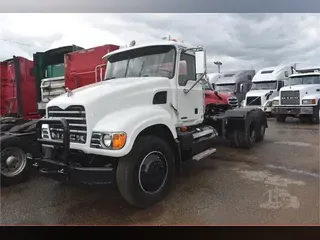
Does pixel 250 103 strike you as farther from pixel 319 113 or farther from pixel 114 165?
pixel 114 165

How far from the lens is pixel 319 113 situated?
298 inches

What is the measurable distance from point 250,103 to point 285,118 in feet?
4.10

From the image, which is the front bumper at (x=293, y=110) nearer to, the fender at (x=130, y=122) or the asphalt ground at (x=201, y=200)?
the asphalt ground at (x=201, y=200)

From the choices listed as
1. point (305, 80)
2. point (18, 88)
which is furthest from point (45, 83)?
point (305, 80)

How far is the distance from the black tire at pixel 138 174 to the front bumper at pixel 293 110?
6630 millimetres

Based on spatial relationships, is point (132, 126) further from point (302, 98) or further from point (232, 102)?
point (302, 98)

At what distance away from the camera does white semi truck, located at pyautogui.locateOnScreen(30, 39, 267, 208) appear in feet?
7.46

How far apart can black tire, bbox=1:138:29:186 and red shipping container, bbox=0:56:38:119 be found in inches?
34.5

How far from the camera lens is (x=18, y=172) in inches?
119

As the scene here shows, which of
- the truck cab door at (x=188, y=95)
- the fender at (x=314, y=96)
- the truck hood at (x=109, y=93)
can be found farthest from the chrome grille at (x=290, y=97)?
the truck hood at (x=109, y=93)

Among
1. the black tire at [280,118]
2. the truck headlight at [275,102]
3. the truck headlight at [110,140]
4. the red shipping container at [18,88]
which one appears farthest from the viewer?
the truck headlight at [275,102]

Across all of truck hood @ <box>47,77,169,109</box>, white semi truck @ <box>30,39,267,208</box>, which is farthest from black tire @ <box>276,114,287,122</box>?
truck hood @ <box>47,77,169,109</box>

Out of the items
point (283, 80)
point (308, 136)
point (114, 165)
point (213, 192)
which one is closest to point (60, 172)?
point (114, 165)

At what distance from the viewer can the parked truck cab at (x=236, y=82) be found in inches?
372
